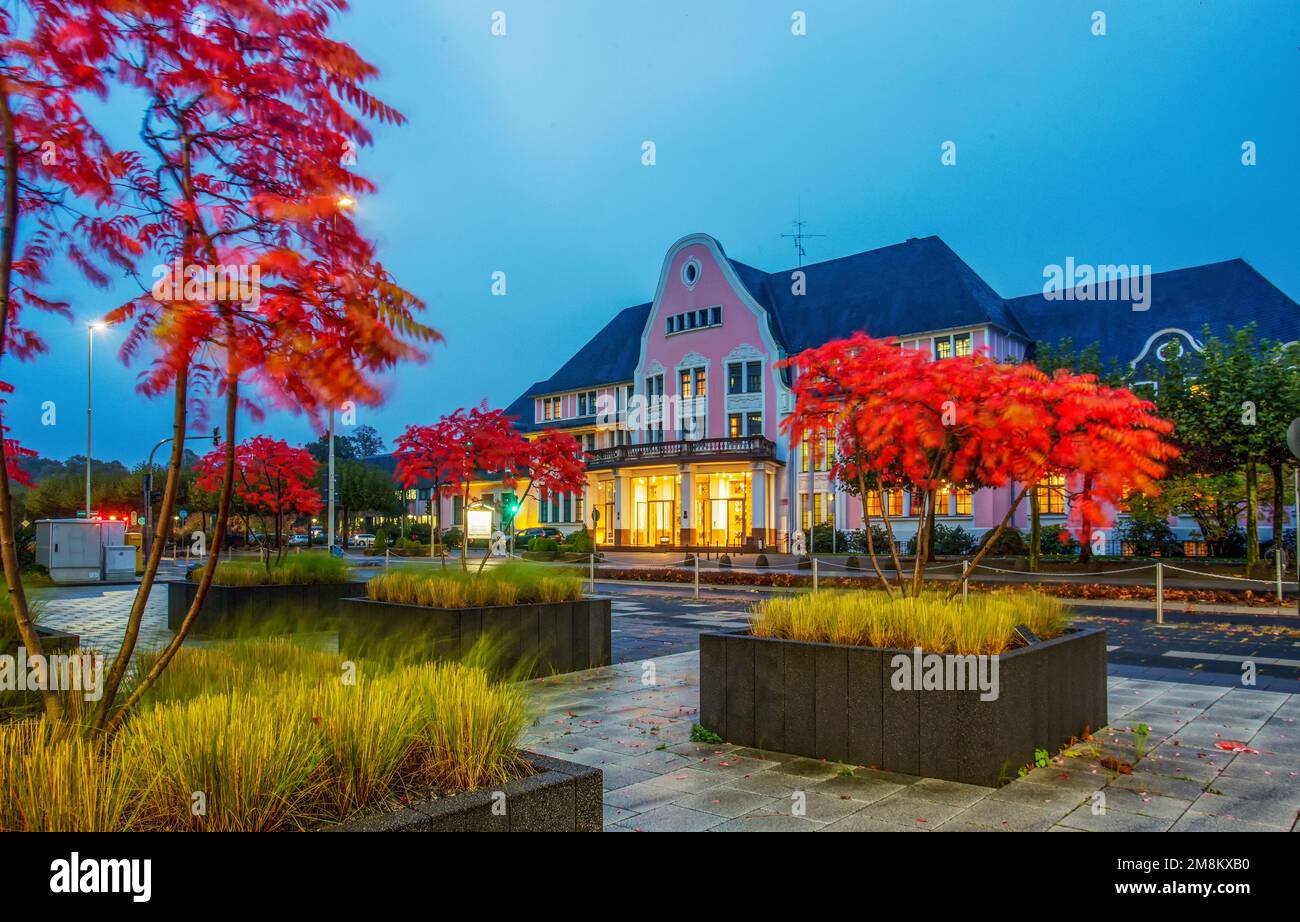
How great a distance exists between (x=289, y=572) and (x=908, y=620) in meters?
11.4

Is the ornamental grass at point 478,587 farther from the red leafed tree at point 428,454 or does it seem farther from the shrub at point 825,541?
the shrub at point 825,541

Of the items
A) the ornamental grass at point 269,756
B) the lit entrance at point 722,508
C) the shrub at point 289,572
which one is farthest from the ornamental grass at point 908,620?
the lit entrance at point 722,508

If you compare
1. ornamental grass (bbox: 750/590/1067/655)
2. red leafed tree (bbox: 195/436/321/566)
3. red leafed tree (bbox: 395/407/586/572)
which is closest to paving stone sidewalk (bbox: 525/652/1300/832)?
ornamental grass (bbox: 750/590/1067/655)

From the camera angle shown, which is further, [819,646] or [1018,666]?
[819,646]

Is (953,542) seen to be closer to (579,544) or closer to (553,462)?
(579,544)

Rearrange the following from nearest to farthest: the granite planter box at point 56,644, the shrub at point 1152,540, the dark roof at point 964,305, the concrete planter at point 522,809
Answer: the concrete planter at point 522,809
the granite planter box at point 56,644
the shrub at point 1152,540
the dark roof at point 964,305

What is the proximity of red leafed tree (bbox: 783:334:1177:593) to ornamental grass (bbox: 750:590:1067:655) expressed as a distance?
0.72 meters

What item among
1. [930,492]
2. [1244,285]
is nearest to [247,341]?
[930,492]

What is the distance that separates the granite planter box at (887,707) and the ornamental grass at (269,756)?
269 centimetres

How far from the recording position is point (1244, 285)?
41.7 metres

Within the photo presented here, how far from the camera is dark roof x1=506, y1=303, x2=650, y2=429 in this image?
197 feet

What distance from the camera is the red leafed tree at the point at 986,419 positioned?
684 centimetres
